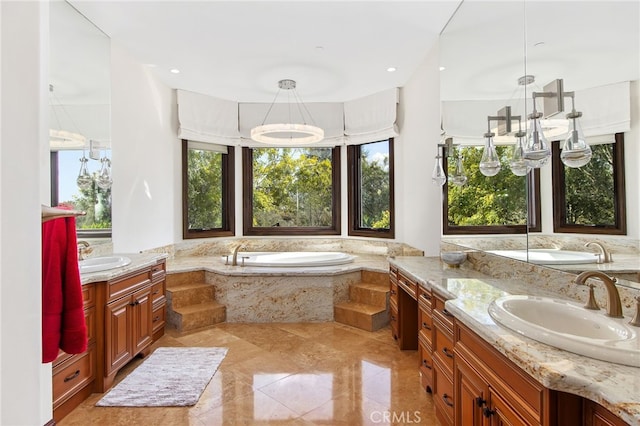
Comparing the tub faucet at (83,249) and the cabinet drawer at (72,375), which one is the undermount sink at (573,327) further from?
the tub faucet at (83,249)

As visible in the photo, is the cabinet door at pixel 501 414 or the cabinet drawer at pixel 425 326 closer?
the cabinet door at pixel 501 414

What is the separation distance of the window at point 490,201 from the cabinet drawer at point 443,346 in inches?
31.6

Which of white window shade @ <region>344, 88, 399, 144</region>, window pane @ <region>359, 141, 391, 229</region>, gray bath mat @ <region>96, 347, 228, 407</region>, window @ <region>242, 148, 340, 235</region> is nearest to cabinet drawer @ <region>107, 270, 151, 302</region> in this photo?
gray bath mat @ <region>96, 347, 228, 407</region>

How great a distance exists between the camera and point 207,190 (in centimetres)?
469

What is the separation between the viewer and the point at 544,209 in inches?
72.8

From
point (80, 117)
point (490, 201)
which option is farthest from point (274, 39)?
point (490, 201)

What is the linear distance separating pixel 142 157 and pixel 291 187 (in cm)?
203

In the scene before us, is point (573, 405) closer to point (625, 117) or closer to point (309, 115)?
point (625, 117)

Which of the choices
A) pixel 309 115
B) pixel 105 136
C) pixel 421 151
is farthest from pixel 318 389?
pixel 309 115

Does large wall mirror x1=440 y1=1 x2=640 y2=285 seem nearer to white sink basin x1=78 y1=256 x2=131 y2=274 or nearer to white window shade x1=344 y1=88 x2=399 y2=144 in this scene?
white window shade x1=344 y1=88 x2=399 y2=144

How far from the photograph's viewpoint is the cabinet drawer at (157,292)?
2.92m

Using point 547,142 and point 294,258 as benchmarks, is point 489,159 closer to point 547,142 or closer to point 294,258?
point 547,142

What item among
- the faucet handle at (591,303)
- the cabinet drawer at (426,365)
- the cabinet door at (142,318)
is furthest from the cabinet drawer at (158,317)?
the faucet handle at (591,303)

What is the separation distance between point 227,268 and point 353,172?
2.18 metres
